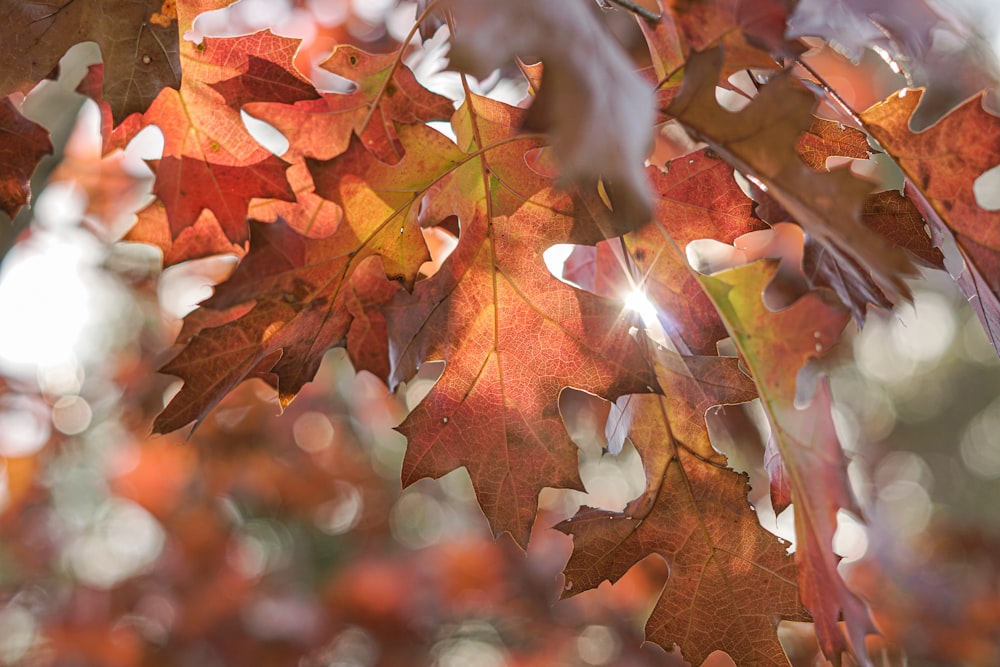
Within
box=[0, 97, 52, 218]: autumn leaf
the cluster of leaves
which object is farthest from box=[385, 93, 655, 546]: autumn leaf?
box=[0, 97, 52, 218]: autumn leaf

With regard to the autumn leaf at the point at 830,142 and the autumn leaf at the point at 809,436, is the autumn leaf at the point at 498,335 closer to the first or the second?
the autumn leaf at the point at 809,436

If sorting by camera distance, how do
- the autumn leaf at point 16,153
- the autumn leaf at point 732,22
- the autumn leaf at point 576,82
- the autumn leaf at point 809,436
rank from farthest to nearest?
1. the autumn leaf at point 16,153
2. the autumn leaf at point 809,436
3. the autumn leaf at point 732,22
4. the autumn leaf at point 576,82

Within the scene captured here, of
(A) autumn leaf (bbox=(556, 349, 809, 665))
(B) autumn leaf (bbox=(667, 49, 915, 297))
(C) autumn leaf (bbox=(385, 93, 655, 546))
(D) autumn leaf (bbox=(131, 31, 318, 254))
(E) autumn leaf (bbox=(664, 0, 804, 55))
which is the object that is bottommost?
(A) autumn leaf (bbox=(556, 349, 809, 665))

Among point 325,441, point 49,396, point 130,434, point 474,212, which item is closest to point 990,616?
point 325,441

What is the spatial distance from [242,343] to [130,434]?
4593 millimetres

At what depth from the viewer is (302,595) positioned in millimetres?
4391

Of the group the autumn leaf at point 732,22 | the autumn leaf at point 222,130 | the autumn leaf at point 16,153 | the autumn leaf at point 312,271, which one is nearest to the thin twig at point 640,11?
the autumn leaf at point 732,22

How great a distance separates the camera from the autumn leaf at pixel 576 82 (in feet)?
1.42

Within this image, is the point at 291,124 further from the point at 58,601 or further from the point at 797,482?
the point at 58,601

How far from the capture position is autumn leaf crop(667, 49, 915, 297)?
508mm

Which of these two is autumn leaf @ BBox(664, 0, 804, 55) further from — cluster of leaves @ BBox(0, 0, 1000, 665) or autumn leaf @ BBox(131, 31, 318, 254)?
autumn leaf @ BBox(131, 31, 318, 254)

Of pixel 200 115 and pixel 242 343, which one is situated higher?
pixel 200 115

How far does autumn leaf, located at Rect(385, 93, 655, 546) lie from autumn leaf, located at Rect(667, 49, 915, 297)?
296 mm

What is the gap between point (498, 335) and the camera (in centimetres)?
92
